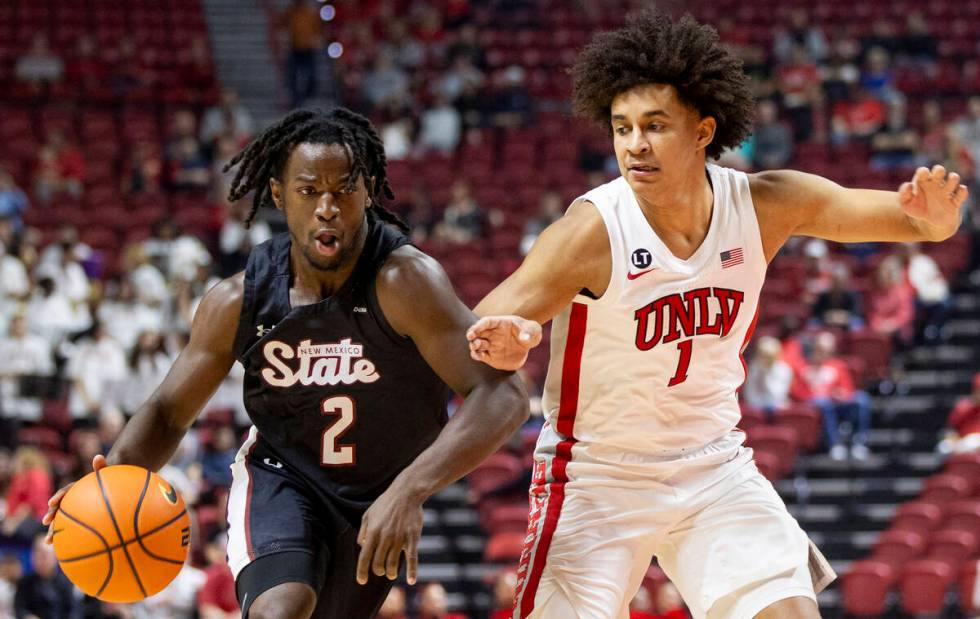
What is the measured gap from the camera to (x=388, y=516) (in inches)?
149

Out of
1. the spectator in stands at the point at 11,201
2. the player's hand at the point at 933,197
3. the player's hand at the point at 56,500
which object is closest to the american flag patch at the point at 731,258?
the player's hand at the point at 933,197

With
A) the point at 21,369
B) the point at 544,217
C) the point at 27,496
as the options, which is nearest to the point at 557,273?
the point at 27,496

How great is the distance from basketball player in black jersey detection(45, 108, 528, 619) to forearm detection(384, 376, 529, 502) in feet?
0.04

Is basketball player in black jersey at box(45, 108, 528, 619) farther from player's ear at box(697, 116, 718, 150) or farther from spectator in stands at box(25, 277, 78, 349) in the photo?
spectator in stands at box(25, 277, 78, 349)

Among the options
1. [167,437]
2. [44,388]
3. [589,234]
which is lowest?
[44,388]

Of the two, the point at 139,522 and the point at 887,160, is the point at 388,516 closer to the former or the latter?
the point at 139,522

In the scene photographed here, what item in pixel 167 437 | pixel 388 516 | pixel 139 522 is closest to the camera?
pixel 388 516

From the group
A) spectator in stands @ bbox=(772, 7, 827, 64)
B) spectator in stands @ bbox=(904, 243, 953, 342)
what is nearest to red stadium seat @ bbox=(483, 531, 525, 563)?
spectator in stands @ bbox=(904, 243, 953, 342)

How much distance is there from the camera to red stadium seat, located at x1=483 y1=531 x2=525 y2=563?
10.7m

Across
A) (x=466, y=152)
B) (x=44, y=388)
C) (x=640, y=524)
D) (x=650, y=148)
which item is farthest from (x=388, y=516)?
(x=466, y=152)

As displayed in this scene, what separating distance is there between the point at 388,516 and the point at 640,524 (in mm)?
963

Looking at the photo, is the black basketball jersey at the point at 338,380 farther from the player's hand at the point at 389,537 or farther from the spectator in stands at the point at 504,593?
the spectator in stands at the point at 504,593

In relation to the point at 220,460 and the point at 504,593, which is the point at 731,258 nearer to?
the point at 504,593

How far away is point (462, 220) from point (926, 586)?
21.9 feet
